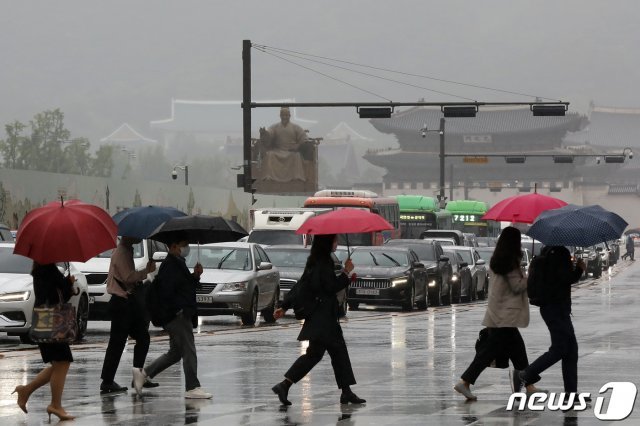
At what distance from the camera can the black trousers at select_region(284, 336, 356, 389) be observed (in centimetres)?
1461

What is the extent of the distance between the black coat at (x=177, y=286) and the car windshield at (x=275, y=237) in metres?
25.1

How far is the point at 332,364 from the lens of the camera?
1462 centimetres

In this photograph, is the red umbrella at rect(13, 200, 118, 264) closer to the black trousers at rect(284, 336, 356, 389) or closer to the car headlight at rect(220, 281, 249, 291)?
the black trousers at rect(284, 336, 356, 389)

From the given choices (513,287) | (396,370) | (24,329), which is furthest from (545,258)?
(24,329)

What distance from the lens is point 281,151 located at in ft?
343

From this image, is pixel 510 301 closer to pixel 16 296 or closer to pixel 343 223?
pixel 343 223

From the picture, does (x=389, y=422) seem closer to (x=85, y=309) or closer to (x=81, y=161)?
(x=85, y=309)

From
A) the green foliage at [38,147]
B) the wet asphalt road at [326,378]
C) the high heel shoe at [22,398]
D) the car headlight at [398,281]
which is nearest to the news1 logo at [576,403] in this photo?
the wet asphalt road at [326,378]

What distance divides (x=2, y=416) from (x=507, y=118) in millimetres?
156665

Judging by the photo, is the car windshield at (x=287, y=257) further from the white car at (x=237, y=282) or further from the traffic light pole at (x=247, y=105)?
the traffic light pole at (x=247, y=105)

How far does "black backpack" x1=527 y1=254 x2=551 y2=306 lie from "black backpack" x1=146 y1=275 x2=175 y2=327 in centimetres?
326

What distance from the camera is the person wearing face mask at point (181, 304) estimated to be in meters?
15.1

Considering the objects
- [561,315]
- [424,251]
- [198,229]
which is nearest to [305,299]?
[198,229]

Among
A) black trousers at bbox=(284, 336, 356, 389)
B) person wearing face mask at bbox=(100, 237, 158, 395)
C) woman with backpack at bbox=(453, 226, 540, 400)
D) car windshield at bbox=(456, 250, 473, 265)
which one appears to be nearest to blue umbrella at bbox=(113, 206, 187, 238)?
person wearing face mask at bbox=(100, 237, 158, 395)
